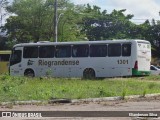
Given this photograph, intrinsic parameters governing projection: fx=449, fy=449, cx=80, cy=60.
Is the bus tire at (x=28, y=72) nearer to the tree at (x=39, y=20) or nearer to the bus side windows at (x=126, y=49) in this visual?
the bus side windows at (x=126, y=49)

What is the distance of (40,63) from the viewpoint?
34031mm

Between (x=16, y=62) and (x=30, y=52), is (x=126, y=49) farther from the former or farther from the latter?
(x=16, y=62)

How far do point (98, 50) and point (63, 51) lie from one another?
284cm

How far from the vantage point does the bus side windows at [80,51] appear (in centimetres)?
3272

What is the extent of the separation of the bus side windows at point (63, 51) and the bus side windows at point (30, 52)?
177 centimetres

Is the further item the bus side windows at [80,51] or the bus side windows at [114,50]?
the bus side windows at [80,51]

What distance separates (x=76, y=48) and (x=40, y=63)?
309 centimetres

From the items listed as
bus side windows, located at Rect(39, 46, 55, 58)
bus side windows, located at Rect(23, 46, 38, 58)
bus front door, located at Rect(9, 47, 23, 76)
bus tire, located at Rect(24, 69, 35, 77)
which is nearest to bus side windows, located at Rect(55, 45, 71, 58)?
bus side windows, located at Rect(39, 46, 55, 58)

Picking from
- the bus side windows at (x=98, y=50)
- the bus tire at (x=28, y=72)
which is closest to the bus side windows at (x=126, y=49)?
the bus side windows at (x=98, y=50)

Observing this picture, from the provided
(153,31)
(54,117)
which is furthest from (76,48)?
(153,31)

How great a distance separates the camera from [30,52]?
3466 centimetres

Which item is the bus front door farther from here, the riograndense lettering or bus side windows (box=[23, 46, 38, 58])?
the riograndense lettering

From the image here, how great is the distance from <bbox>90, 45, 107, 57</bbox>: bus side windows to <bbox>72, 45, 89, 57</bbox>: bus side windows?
0.39 metres

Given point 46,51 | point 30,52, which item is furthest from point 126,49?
point 30,52
